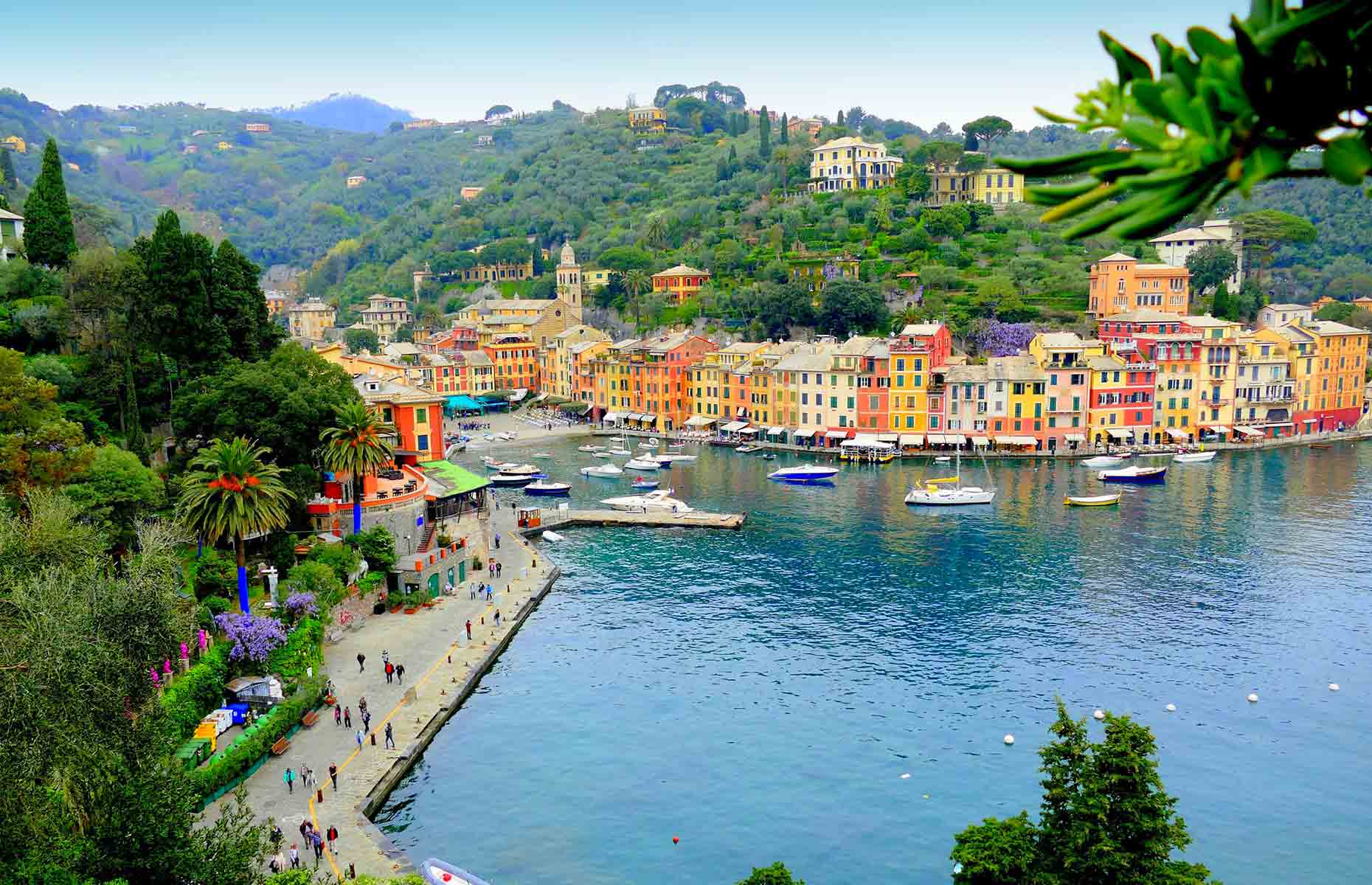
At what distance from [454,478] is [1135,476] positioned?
140 feet

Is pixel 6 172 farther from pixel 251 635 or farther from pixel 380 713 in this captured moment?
pixel 380 713

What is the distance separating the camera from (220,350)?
4953 cm

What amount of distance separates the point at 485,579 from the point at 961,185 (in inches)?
3748

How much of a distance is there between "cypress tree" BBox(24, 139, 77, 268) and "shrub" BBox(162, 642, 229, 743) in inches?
1298

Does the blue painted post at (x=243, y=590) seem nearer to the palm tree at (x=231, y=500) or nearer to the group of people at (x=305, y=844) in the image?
the palm tree at (x=231, y=500)

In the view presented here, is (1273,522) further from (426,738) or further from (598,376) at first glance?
(598,376)

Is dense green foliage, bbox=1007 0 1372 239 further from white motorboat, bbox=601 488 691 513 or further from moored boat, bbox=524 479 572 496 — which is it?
moored boat, bbox=524 479 572 496

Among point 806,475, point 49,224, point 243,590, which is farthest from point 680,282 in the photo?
point 243,590

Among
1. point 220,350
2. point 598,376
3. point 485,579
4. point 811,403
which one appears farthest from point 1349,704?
point 598,376

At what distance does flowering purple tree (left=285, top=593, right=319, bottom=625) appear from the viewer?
35.4 m

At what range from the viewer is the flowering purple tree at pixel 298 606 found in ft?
116

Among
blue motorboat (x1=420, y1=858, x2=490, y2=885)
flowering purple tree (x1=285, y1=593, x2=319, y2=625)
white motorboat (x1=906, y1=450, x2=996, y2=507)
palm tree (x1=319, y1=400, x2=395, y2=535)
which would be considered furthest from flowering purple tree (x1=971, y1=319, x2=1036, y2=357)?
blue motorboat (x1=420, y1=858, x2=490, y2=885)

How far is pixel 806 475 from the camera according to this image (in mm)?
70375

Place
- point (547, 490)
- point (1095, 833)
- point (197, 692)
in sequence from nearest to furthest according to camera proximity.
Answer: point (1095, 833)
point (197, 692)
point (547, 490)
